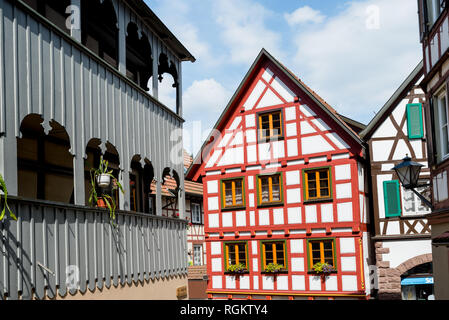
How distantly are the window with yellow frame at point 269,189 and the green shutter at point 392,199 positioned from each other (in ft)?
13.0

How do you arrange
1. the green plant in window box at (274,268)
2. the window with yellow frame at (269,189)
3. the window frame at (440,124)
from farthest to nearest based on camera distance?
the window with yellow frame at (269,189)
the green plant in window box at (274,268)
the window frame at (440,124)

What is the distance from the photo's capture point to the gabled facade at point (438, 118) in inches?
343

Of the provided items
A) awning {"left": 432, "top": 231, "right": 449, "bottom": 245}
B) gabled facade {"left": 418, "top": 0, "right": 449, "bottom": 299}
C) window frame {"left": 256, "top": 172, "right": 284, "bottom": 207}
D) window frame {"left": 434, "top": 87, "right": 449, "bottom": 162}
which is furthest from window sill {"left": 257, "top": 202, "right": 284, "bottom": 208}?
awning {"left": 432, "top": 231, "right": 449, "bottom": 245}

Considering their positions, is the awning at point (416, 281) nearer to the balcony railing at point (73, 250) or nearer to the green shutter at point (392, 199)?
the green shutter at point (392, 199)

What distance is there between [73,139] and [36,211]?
1549mm

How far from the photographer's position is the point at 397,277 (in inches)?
709

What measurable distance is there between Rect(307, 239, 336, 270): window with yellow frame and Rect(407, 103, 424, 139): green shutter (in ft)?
16.3

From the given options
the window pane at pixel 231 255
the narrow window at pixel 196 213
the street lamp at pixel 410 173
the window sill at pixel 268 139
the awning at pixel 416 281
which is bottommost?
the awning at pixel 416 281

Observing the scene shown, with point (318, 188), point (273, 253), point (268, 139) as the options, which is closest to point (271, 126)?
point (268, 139)

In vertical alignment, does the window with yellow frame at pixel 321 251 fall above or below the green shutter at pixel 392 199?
below

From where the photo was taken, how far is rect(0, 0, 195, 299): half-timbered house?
20.5ft

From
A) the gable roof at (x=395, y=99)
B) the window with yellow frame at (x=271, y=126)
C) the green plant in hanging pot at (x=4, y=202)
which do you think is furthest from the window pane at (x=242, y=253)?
the green plant in hanging pot at (x=4, y=202)
